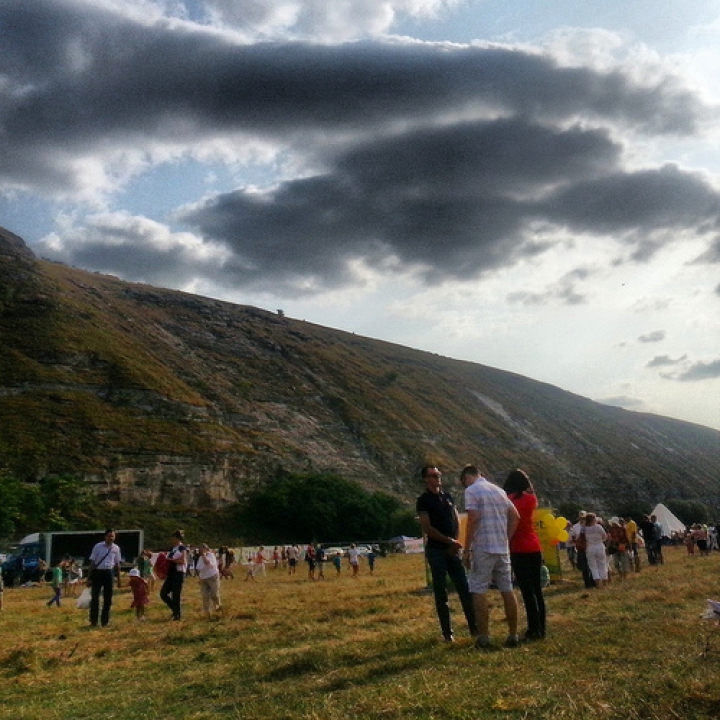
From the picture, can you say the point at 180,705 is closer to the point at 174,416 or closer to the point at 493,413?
the point at 174,416

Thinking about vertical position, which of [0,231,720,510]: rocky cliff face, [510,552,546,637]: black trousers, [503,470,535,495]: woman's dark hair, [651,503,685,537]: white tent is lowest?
[510,552,546,637]: black trousers

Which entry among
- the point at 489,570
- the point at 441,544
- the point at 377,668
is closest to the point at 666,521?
the point at 441,544

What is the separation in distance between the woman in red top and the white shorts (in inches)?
14.6

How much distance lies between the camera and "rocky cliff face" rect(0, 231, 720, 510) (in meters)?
69.0

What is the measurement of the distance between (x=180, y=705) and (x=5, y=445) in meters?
64.0

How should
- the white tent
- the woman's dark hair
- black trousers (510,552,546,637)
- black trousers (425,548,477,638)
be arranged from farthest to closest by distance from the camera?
the white tent
the woman's dark hair
black trousers (425,548,477,638)
black trousers (510,552,546,637)

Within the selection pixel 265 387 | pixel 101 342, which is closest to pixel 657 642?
pixel 101 342

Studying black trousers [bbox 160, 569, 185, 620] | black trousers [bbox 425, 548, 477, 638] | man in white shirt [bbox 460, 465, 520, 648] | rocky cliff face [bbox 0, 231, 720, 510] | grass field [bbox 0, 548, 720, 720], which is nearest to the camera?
grass field [bbox 0, 548, 720, 720]

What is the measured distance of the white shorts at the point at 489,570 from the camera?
786 centimetres

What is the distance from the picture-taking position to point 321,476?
255 ft

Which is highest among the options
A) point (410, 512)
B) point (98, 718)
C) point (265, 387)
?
point (265, 387)

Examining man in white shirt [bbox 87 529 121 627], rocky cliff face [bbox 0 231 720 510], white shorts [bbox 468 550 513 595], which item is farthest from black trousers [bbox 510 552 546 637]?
rocky cliff face [bbox 0 231 720 510]

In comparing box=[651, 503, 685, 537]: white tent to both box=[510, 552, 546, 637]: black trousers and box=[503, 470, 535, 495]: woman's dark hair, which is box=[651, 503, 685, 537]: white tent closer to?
box=[503, 470, 535, 495]: woman's dark hair

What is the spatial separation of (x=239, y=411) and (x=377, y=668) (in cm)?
8177
